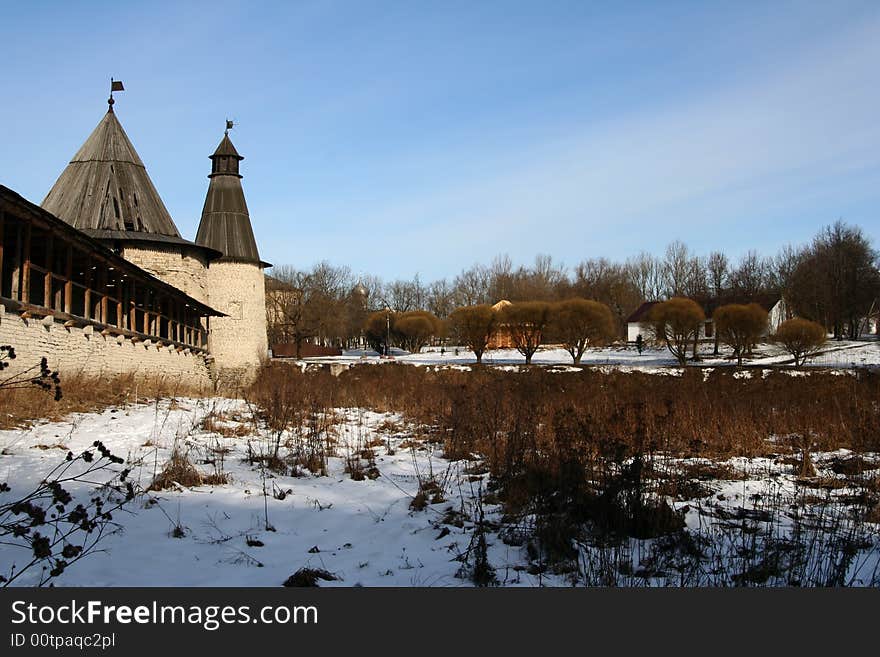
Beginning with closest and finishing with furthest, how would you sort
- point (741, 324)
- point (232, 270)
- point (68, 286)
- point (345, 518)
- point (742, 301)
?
1. point (345, 518)
2. point (68, 286)
3. point (232, 270)
4. point (741, 324)
5. point (742, 301)

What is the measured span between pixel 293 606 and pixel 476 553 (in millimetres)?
1406

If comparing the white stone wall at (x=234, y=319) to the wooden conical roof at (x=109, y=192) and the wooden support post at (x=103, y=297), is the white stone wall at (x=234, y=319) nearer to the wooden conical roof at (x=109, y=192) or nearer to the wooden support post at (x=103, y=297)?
the wooden conical roof at (x=109, y=192)

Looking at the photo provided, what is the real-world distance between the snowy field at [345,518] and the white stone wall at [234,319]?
21.5m

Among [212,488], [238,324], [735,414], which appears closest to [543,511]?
[212,488]

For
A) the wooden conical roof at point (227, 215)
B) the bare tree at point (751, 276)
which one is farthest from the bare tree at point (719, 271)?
the wooden conical roof at point (227, 215)

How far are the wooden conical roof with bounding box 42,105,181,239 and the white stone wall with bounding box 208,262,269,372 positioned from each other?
3726 millimetres

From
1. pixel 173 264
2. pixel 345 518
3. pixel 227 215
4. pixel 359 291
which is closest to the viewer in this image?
pixel 345 518

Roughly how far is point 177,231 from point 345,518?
24765 mm

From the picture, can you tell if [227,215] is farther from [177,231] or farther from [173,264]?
[173,264]

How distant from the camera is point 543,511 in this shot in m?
5.35

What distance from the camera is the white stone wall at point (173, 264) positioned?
25.2 m

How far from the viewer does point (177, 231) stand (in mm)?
27672

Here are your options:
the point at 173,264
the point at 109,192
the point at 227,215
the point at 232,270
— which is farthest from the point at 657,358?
the point at 109,192

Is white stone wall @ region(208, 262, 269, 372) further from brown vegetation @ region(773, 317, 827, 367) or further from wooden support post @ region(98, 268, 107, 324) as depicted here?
brown vegetation @ region(773, 317, 827, 367)
